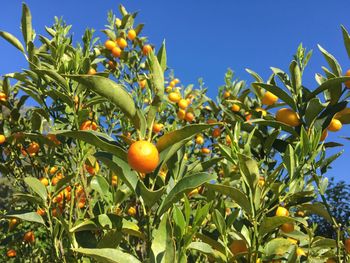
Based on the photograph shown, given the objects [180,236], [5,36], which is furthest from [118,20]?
[180,236]

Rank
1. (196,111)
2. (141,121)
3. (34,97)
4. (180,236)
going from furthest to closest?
(196,111) < (34,97) < (141,121) < (180,236)

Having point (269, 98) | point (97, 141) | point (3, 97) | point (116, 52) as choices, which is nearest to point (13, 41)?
point (3, 97)

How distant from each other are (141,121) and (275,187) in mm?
691

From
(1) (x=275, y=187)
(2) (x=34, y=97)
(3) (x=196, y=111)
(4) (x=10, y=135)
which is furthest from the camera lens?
(3) (x=196, y=111)

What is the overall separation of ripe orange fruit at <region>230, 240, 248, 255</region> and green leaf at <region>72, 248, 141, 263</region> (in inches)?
20.9

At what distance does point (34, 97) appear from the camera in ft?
8.29

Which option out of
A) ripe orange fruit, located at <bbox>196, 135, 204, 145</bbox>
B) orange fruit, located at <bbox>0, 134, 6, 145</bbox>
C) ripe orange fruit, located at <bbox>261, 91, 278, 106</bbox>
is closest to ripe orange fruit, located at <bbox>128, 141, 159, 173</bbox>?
ripe orange fruit, located at <bbox>261, 91, 278, 106</bbox>

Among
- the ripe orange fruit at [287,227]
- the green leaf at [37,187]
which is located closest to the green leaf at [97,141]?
the green leaf at [37,187]

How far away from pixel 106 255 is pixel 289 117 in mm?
1074

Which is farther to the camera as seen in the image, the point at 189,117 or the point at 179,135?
the point at 189,117

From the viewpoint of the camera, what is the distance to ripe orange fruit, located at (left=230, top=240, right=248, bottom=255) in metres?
1.67

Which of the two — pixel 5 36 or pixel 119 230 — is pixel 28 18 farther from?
pixel 119 230

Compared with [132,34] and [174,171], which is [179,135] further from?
[132,34]

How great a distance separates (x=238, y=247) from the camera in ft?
5.50
